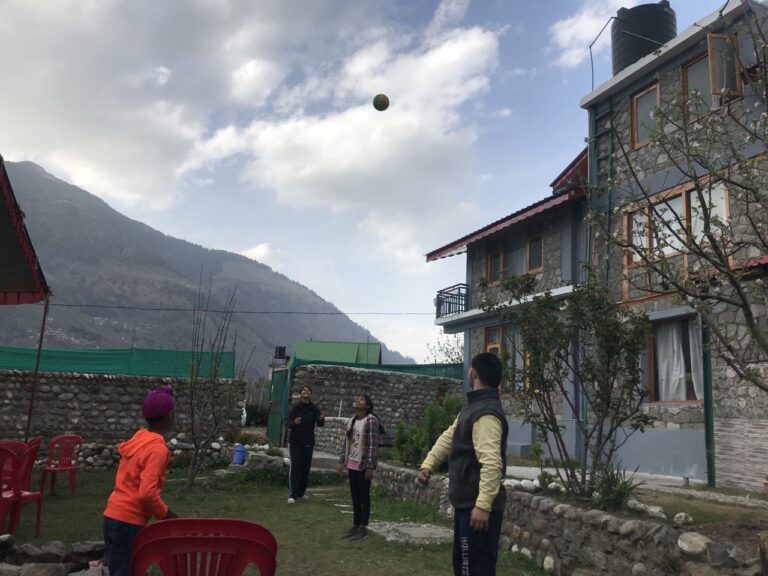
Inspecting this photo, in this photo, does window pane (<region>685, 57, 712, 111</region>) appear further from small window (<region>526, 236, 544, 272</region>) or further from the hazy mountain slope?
the hazy mountain slope

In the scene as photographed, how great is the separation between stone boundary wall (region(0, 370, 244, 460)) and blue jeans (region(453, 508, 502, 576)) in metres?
11.9

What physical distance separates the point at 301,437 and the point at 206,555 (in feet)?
23.3

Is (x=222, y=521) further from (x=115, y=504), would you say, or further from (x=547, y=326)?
(x=547, y=326)

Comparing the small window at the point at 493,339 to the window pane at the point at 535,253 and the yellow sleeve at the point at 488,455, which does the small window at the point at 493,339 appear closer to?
the window pane at the point at 535,253

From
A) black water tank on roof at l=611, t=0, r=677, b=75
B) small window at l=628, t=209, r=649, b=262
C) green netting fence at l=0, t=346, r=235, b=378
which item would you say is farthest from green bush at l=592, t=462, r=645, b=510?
black water tank on roof at l=611, t=0, r=677, b=75

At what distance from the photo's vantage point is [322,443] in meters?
16.9

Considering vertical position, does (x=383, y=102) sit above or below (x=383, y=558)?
above

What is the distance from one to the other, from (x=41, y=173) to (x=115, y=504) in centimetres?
21091

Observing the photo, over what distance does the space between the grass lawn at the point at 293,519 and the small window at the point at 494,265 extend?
8603mm

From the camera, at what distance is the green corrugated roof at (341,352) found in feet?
86.8

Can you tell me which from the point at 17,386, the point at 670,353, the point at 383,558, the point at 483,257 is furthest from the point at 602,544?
the point at 483,257

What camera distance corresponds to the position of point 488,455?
3.54m

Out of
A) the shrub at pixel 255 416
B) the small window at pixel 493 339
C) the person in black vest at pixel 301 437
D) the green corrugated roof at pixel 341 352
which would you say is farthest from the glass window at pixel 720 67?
the shrub at pixel 255 416

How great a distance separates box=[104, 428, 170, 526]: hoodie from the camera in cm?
354
